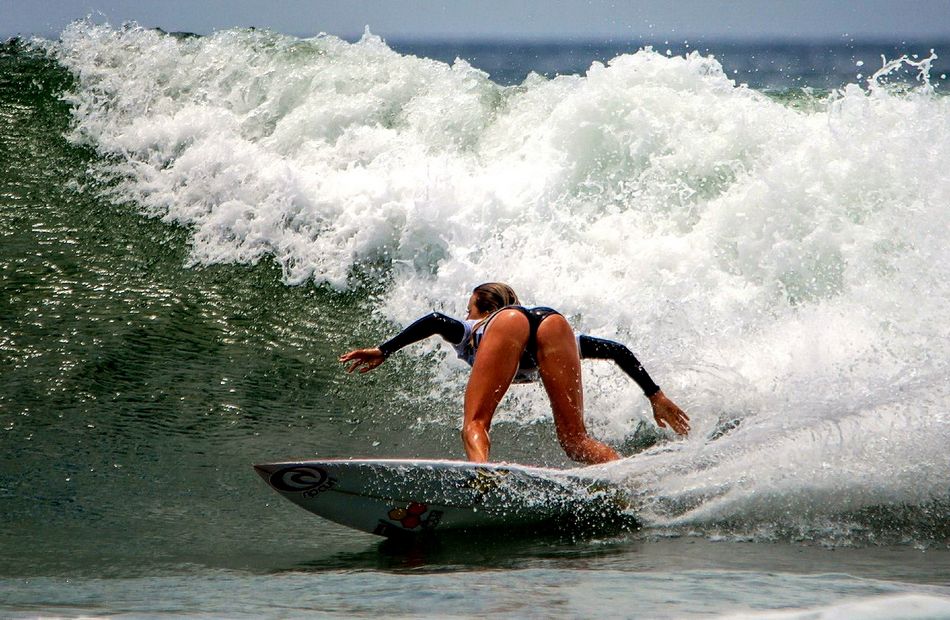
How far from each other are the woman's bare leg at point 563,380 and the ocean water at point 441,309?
1.27 feet

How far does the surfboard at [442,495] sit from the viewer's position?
155 inches

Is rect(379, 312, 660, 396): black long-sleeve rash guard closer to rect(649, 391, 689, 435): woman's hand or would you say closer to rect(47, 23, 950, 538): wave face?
rect(649, 391, 689, 435): woman's hand

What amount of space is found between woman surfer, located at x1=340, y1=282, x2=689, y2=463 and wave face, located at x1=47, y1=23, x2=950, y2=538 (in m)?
0.37

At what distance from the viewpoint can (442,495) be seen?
157 inches

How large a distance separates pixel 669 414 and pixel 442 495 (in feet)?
4.03

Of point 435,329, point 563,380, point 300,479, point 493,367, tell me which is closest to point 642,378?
point 563,380

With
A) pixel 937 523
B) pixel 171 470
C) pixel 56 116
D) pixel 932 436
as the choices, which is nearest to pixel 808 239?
pixel 932 436

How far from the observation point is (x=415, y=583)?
3027 millimetres

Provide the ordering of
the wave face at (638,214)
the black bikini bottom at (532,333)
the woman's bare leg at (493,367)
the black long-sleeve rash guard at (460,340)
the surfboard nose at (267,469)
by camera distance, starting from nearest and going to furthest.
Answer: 1. the surfboard nose at (267,469)
2. the wave face at (638,214)
3. the woman's bare leg at (493,367)
4. the black bikini bottom at (532,333)
5. the black long-sleeve rash guard at (460,340)

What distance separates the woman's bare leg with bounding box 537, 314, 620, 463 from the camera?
4527 mm

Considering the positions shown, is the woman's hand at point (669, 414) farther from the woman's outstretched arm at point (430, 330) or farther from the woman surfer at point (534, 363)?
the woman's outstretched arm at point (430, 330)

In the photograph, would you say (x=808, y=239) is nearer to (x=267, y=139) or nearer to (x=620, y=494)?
(x=620, y=494)

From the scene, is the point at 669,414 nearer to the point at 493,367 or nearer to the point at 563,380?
the point at 563,380

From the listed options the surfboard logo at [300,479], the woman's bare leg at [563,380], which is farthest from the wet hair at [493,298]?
the surfboard logo at [300,479]
